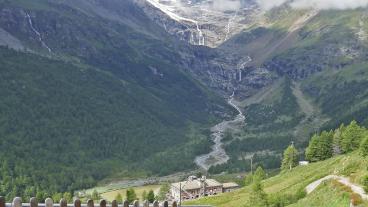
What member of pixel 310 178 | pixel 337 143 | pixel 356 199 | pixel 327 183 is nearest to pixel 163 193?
pixel 337 143

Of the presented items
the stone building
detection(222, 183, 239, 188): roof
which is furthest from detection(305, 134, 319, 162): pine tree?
detection(222, 183, 239, 188): roof

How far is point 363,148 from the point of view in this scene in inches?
2926

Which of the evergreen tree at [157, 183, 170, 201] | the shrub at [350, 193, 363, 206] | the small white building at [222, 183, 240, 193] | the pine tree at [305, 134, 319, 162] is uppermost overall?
the pine tree at [305, 134, 319, 162]

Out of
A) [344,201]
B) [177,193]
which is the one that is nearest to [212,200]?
[177,193]

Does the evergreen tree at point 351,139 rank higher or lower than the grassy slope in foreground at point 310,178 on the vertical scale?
higher

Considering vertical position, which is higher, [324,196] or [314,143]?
[314,143]

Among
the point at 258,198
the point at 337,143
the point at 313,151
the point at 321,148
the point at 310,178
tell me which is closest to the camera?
the point at 258,198

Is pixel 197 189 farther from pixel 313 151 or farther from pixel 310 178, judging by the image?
pixel 310 178

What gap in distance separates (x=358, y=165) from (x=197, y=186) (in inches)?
4303

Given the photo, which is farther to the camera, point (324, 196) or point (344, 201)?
point (324, 196)

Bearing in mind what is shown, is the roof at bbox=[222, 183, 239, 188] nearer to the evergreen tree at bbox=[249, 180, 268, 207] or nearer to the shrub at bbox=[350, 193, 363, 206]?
the evergreen tree at bbox=[249, 180, 268, 207]

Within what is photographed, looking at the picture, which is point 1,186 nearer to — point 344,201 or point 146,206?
point 344,201

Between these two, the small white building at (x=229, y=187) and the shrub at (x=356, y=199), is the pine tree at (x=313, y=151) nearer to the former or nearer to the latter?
the small white building at (x=229, y=187)

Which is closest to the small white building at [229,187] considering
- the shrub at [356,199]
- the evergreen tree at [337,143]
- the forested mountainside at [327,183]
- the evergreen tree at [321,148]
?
the forested mountainside at [327,183]
